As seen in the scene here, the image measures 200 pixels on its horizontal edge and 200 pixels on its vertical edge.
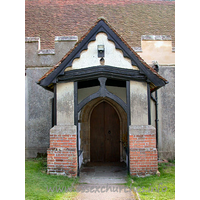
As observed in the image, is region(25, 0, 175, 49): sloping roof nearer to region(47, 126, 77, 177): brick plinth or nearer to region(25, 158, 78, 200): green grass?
region(47, 126, 77, 177): brick plinth

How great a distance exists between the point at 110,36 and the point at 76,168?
4045 mm

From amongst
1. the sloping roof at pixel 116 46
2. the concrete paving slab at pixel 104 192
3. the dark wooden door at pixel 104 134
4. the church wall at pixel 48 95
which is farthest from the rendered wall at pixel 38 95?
the concrete paving slab at pixel 104 192

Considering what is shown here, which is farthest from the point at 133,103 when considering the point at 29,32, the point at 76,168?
the point at 29,32

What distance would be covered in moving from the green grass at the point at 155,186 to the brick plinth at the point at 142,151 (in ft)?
0.77

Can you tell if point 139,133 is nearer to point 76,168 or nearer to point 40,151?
point 76,168

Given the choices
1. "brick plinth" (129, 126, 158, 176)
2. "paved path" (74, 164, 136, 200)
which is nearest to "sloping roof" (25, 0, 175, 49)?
"brick plinth" (129, 126, 158, 176)

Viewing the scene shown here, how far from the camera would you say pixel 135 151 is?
6410mm

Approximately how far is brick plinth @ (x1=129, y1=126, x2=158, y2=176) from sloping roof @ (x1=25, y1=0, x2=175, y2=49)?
18.1 feet

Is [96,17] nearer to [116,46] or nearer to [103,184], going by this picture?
[116,46]

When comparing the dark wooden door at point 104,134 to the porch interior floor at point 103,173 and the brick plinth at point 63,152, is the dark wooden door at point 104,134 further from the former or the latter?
the brick plinth at point 63,152

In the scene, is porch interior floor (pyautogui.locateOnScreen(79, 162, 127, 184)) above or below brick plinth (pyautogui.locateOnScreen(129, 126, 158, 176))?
below

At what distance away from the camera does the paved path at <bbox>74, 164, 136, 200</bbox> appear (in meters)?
5.12

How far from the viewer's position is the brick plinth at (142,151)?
6398 millimetres

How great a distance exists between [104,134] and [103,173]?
2.17 metres
